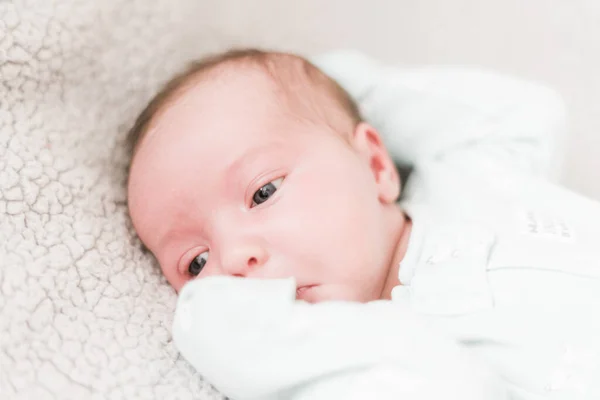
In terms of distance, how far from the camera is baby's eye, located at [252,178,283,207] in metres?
0.87

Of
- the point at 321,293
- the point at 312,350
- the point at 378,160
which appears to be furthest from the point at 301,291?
the point at 378,160

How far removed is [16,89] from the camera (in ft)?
2.90

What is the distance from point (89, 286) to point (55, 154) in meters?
0.19

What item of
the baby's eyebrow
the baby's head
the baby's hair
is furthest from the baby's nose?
the baby's hair

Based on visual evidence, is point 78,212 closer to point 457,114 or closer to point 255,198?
point 255,198

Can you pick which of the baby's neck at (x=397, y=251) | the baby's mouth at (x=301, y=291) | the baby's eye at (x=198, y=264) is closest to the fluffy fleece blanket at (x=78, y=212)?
the baby's eye at (x=198, y=264)

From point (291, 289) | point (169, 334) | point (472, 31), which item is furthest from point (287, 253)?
point (472, 31)

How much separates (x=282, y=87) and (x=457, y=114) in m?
0.35

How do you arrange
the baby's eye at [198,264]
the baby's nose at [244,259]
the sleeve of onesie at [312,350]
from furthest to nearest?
the baby's eye at [198,264]
the baby's nose at [244,259]
the sleeve of onesie at [312,350]

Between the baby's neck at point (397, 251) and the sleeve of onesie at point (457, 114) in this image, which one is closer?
the baby's neck at point (397, 251)

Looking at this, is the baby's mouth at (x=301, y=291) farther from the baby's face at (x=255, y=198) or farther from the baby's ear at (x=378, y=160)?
the baby's ear at (x=378, y=160)

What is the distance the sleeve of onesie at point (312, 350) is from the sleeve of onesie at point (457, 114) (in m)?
0.43

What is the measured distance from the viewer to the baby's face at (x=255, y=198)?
2.72 ft

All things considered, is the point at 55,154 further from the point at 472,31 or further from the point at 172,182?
the point at 472,31
